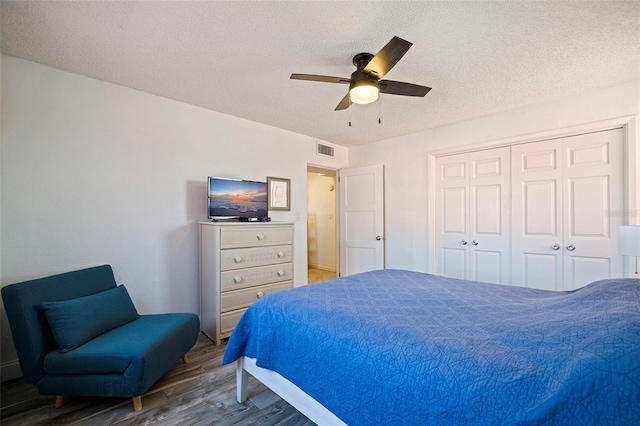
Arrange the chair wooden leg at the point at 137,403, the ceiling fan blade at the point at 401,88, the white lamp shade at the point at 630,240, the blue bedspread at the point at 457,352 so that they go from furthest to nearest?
the ceiling fan blade at the point at 401,88
the white lamp shade at the point at 630,240
the chair wooden leg at the point at 137,403
the blue bedspread at the point at 457,352

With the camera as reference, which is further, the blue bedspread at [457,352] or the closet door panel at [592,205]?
the closet door panel at [592,205]

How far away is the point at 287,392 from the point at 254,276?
1560mm

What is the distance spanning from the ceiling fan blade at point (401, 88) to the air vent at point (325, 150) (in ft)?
7.54

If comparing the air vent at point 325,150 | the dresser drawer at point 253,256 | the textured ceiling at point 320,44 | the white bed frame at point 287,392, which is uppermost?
the textured ceiling at point 320,44

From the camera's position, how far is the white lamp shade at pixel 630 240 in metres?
1.88

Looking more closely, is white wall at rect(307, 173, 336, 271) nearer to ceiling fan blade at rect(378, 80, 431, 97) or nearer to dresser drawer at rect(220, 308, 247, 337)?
dresser drawer at rect(220, 308, 247, 337)

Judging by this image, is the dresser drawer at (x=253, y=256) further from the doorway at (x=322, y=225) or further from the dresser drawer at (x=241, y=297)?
the doorway at (x=322, y=225)

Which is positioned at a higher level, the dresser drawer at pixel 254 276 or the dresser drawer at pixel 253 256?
the dresser drawer at pixel 253 256

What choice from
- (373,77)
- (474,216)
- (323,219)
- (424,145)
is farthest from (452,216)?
(323,219)

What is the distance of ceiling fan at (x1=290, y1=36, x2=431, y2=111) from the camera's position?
5.42 feet

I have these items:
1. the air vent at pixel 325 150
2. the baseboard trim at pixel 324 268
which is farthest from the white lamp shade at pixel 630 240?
the baseboard trim at pixel 324 268

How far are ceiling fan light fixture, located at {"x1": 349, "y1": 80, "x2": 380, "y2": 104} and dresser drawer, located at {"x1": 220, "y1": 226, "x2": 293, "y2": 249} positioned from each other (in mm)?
1687

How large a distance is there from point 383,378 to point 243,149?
120 inches

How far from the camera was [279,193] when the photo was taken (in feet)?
12.6
